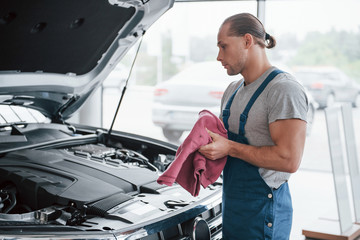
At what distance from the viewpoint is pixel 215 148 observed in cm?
173

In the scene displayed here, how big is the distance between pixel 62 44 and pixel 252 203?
1291 millimetres

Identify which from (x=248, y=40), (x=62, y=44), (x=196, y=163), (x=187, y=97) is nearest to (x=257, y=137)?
(x=196, y=163)

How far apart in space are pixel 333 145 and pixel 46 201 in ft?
8.21

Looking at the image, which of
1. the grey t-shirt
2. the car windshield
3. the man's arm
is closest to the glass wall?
the car windshield

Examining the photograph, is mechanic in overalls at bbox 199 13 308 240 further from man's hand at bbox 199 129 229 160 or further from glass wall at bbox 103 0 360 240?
glass wall at bbox 103 0 360 240

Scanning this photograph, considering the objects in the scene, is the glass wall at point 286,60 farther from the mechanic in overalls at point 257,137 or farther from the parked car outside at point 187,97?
the mechanic in overalls at point 257,137

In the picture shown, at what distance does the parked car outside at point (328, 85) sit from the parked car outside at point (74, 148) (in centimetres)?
427

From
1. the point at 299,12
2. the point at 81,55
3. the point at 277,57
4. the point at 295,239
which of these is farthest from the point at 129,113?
the point at 81,55

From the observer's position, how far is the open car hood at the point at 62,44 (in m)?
2.12

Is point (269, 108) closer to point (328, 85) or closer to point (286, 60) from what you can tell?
point (286, 60)

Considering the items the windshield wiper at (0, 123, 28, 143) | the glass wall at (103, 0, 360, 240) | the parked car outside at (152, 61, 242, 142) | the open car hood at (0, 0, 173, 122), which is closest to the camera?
the open car hood at (0, 0, 173, 122)

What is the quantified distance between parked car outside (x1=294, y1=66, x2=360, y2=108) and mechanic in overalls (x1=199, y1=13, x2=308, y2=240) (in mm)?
4724

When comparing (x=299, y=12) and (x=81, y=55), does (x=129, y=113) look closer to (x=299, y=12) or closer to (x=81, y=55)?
(x=299, y=12)

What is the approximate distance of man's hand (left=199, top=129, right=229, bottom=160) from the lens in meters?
1.73
